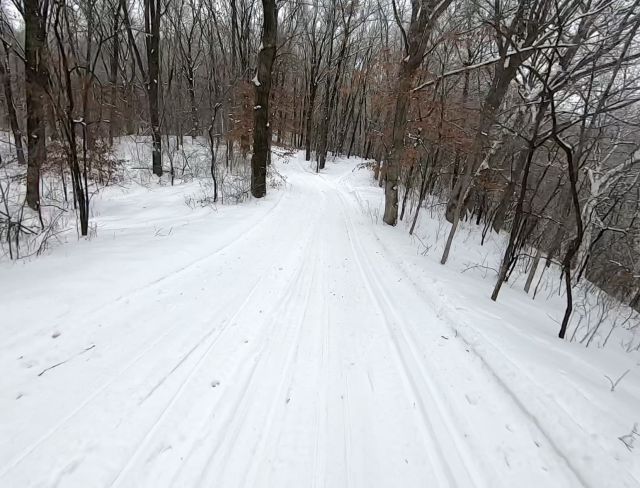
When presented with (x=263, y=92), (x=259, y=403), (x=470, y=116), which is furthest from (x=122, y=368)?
(x=470, y=116)

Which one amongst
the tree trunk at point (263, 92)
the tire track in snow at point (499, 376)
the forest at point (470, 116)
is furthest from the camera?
the tree trunk at point (263, 92)

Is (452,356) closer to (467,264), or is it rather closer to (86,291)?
(86,291)

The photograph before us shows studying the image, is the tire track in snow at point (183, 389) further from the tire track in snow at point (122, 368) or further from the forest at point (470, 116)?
the forest at point (470, 116)

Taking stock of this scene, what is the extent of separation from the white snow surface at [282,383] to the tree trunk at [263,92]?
689 centimetres

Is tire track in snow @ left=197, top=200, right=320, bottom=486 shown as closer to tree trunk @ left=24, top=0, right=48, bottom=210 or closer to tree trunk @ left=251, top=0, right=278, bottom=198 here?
tree trunk @ left=24, top=0, right=48, bottom=210

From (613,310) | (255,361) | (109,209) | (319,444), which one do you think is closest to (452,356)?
(319,444)

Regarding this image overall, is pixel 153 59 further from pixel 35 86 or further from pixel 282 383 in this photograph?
pixel 282 383

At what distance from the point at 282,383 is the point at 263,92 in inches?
429

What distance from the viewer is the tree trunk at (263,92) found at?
10.5 m

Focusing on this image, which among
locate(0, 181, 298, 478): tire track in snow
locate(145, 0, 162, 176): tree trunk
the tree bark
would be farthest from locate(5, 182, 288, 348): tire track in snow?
locate(145, 0, 162, 176): tree trunk

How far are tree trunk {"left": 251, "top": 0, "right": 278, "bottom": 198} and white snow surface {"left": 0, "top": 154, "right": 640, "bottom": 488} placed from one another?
689 cm

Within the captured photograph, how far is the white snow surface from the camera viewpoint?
2004mm

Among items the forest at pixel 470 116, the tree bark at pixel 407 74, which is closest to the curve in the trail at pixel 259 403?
the forest at pixel 470 116

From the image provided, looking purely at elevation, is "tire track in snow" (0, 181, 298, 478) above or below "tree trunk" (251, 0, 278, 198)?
below
